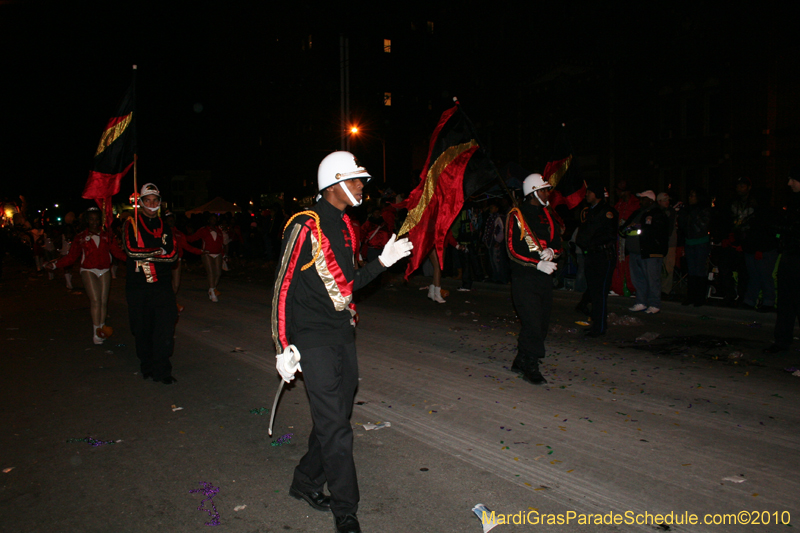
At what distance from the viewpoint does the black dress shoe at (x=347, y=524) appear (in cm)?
330

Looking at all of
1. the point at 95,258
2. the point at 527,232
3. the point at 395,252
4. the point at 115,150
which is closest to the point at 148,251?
the point at 115,150

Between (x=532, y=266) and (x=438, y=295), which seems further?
(x=438, y=295)

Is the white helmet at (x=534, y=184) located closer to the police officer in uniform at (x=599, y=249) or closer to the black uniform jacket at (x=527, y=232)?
the black uniform jacket at (x=527, y=232)

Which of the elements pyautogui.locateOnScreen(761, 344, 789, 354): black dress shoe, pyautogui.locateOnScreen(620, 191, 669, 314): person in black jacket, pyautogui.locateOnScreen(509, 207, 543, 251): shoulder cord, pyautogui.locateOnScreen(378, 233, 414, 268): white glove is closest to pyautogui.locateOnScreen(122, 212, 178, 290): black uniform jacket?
pyautogui.locateOnScreen(378, 233, 414, 268): white glove

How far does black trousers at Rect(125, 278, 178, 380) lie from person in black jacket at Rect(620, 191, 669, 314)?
7.76m

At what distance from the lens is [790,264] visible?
6738 millimetres

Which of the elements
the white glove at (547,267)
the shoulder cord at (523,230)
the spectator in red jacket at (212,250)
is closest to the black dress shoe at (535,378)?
the white glove at (547,267)

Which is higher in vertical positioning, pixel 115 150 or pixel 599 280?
pixel 115 150

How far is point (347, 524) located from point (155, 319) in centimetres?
414

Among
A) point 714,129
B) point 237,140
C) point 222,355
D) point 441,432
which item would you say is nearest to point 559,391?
point 441,432

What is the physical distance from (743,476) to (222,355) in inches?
243

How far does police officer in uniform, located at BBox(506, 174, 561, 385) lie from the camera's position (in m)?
6.10

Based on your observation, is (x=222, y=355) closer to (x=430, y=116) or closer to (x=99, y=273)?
(x=99, y=273)

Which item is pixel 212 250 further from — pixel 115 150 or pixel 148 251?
pixel 148 251
